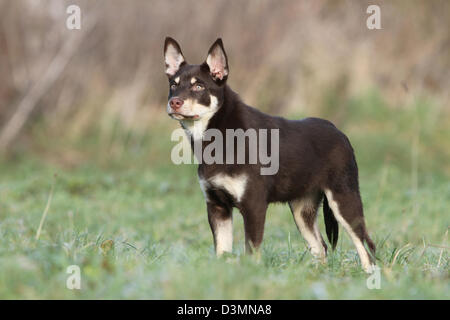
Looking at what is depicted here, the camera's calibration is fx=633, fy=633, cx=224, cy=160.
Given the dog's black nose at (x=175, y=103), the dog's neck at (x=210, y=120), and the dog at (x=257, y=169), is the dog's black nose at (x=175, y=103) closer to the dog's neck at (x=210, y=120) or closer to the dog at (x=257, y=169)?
the dog at (x=257, y=169)

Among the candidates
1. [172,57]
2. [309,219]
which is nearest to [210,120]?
[172,57]

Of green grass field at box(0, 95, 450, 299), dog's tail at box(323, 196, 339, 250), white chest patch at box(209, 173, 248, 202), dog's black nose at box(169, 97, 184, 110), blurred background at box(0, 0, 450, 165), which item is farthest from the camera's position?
blurred background at box(0, 0, 450, 165)

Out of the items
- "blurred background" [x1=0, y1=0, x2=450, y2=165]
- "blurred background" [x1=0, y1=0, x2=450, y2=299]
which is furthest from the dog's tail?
"blurred background" [x1=0, y1=0, x2=450, y2=165]

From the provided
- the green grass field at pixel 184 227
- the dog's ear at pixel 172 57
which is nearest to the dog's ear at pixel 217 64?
the dog's ear at pixel 172 57

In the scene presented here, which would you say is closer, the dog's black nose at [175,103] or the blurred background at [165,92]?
the dog's black nose at [175,103]

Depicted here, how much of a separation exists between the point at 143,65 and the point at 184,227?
6.21 m

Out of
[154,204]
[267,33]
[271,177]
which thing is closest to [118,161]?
[154,204]

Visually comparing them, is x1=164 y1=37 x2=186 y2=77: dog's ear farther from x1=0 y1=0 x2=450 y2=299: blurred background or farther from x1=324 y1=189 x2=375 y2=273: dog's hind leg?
x1=0 y1=0 x2=450 y2=299: blurred background

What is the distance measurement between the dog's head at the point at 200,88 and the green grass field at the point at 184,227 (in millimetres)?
1077

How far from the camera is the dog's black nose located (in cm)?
482

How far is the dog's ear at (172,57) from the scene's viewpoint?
5.40 meters

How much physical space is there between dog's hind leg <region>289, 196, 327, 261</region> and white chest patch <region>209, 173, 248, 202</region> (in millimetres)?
853

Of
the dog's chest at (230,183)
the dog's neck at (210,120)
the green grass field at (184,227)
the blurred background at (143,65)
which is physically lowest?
the green grass field at (184,227)

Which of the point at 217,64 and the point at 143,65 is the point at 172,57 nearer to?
the point at 217,64
